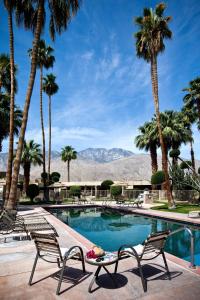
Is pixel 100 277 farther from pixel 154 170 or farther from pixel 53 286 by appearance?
pixel 154 170

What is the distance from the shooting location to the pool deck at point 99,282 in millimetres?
4383

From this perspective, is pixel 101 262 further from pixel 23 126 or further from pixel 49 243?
pixel 23 126

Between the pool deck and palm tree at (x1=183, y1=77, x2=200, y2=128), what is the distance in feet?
104

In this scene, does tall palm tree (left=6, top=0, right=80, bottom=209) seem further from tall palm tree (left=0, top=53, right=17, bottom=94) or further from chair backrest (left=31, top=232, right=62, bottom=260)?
tall palm tree (left=0, top=53, right=17, bottom=94)

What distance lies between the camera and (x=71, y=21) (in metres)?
15.9

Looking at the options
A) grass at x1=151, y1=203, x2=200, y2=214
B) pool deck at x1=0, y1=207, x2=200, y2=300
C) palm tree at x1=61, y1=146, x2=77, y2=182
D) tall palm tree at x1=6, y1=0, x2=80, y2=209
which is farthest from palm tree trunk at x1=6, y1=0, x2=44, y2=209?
palm tree at x1=61, y1=146, x2=77, y2=182

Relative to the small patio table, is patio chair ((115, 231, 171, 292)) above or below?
above

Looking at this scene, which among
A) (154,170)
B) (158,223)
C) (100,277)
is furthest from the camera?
(154,170)

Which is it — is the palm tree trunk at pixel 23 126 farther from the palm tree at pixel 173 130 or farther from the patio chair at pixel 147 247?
the palm tree at pixel 173 130

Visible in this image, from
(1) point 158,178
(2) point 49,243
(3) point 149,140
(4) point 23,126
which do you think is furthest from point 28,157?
(2) point 49,243

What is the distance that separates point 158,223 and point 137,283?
11.4 meters

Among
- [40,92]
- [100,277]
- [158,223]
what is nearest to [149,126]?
[40,92]

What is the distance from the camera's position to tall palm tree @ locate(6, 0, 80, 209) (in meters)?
14.2

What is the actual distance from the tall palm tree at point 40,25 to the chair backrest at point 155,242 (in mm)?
10531
